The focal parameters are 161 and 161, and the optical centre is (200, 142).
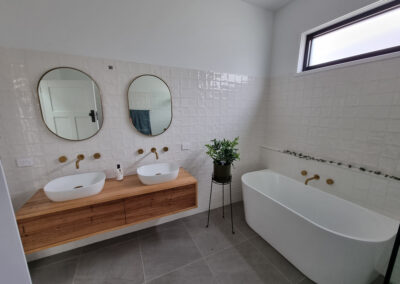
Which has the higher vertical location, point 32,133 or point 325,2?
point 325,2

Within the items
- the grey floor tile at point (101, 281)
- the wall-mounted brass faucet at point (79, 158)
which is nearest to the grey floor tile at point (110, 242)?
the grey floor tile at point (101, 281)

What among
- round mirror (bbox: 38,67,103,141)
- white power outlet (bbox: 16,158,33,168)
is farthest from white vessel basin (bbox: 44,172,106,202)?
round mirror (bbox: 38,67,103,141)

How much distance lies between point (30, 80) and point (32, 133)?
46cm

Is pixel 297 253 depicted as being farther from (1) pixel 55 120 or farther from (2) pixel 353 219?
(1) pixel 55 120

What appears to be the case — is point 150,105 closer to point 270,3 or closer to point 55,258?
point 55,258

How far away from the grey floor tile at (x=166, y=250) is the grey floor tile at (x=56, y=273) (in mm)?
630

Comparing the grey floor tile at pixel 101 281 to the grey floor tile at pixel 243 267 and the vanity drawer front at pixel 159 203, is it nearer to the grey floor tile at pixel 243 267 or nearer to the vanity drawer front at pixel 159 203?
the vanity drawer front at pixel 159 203

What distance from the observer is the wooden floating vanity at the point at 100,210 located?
3.97 feet

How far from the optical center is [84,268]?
5.00 ft

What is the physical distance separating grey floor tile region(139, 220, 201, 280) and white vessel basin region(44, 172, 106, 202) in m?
0.87

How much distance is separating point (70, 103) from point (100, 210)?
1.04 metres

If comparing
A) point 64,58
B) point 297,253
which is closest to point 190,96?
point 64,58

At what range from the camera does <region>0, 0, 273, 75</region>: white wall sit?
1333mm

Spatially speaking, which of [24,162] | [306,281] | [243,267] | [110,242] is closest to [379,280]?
[306,281]
